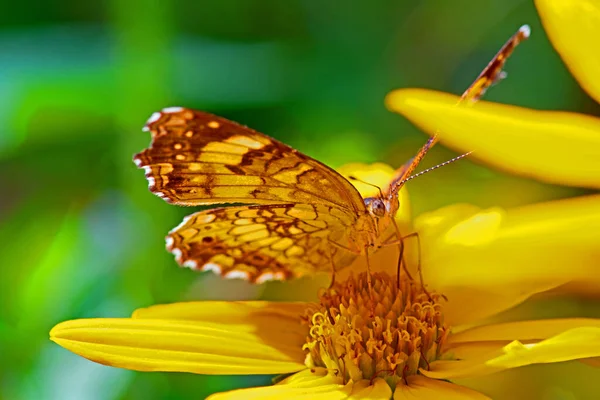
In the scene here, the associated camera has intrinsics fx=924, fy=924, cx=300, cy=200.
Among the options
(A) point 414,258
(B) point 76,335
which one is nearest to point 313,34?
(A) point 414,258

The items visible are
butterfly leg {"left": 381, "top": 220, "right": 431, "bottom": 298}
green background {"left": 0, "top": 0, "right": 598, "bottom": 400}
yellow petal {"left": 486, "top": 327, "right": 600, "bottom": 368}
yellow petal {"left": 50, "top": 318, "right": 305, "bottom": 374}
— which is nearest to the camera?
yellow petal {"left": 486, "top": 327, "right": 600, "bottom": 368}

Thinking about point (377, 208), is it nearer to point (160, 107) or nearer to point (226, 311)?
point (226, 311)

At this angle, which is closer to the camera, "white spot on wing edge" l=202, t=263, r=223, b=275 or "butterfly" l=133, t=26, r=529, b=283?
"butterfly" l=133, t=26, r=529, b=283

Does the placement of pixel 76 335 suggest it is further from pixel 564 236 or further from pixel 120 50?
pixel 120 50

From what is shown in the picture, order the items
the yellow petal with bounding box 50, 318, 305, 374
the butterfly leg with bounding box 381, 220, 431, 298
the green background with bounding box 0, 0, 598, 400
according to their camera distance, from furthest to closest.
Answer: the green background with bounding box 0, 0, 598, 400
the butterfly leg with bounding box 381, 220, 431, 298
the yellow petal with bounding box 50, 318, 305, 374

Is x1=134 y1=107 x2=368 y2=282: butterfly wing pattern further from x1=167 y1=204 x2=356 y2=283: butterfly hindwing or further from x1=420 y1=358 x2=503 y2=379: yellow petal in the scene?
x1=420 y1=358 x2=503 y2=379: yellow petal

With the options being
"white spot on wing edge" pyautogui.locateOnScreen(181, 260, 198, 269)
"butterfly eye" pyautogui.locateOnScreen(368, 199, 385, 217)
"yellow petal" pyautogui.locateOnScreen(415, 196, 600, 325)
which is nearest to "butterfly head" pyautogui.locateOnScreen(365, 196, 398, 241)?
"butterfly eye" pyautogui.locateOnScreen(368, 199, 385, 217)

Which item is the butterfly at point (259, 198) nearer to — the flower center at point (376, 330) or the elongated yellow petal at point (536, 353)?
the flower center at point (376, 330)
